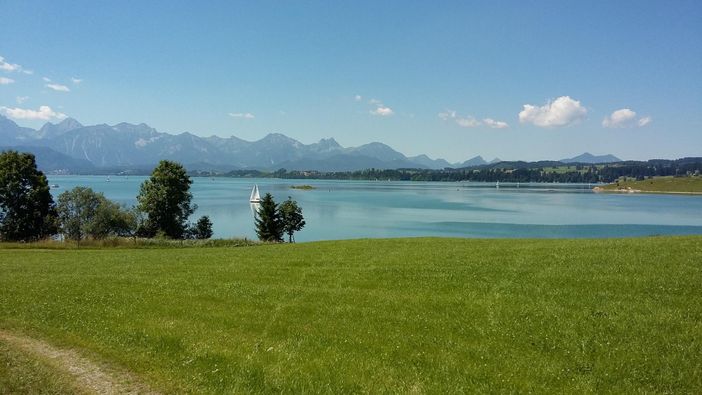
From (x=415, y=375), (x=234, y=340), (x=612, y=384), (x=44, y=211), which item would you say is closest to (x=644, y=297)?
(x=612, y=384)

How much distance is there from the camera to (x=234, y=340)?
10953mm

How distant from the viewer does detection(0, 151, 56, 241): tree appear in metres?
58.2

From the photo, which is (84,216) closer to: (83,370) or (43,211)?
(43,211)

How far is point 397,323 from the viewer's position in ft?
38.7

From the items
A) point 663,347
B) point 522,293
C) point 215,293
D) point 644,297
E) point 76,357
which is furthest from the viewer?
point 215,293

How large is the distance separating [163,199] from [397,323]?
203 ft

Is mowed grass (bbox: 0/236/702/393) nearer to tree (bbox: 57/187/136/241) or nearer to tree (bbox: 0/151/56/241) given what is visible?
tree (bbox: 57/187/136/241)

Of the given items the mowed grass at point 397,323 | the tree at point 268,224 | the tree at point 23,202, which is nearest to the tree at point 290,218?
the tree at point 268,224

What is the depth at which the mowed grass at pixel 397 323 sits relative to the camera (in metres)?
8.73

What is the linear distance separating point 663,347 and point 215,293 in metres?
13.1

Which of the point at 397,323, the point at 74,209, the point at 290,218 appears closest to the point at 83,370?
the point at 397,323

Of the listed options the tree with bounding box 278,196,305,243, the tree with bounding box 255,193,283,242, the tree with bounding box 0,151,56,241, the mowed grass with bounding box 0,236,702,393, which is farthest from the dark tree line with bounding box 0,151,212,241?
the mowed grass with bounding box 0,236,702,393

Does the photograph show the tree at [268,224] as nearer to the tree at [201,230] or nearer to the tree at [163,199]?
the tree at [201,230]

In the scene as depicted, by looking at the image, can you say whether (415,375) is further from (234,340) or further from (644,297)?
(644,297)
